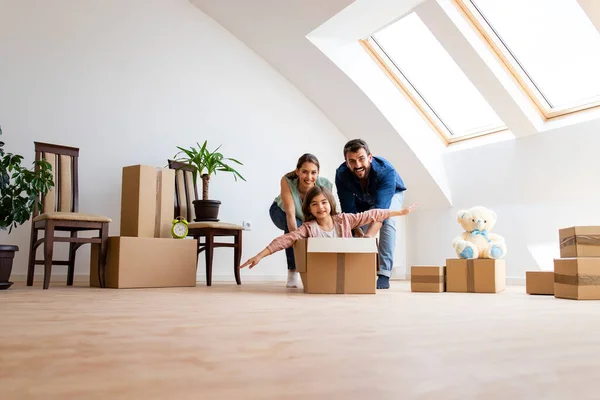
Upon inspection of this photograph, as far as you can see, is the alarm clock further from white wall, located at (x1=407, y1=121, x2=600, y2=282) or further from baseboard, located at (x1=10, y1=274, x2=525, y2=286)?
white wall, located at (x1=407, y1=121, x2=600, y2=282)

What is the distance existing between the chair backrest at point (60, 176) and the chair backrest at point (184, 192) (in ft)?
2.51

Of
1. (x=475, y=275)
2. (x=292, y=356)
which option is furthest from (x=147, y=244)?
(x=292, y=356)

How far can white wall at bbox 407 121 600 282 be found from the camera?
4043 millimetres

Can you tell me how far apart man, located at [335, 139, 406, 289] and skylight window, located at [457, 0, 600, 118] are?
163cm

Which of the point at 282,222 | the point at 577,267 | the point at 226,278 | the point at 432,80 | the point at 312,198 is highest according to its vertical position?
the point at 432,80

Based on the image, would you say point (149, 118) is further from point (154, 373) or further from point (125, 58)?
point (154, 373)

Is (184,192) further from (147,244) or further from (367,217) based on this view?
(367,217)

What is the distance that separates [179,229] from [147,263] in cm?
36

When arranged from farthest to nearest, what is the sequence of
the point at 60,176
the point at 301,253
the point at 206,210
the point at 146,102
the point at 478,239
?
the point at 146,102, the point at 206,210, the point at 60,176, the point at 478,239, the point at 301,253

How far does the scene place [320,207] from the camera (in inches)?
111

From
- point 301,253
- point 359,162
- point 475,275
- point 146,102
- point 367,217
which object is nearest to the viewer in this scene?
point 301,253

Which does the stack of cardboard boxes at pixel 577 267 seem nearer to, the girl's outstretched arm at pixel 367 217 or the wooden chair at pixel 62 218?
the girl's outstretched arm at pixel 367 217

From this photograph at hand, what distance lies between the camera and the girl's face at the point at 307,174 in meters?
3.13

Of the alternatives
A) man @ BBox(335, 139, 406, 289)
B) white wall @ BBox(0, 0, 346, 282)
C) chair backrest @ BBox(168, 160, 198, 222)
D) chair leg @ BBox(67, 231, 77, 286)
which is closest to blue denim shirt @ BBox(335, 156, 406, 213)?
man @ BBox(335, 139, 406, 289)
